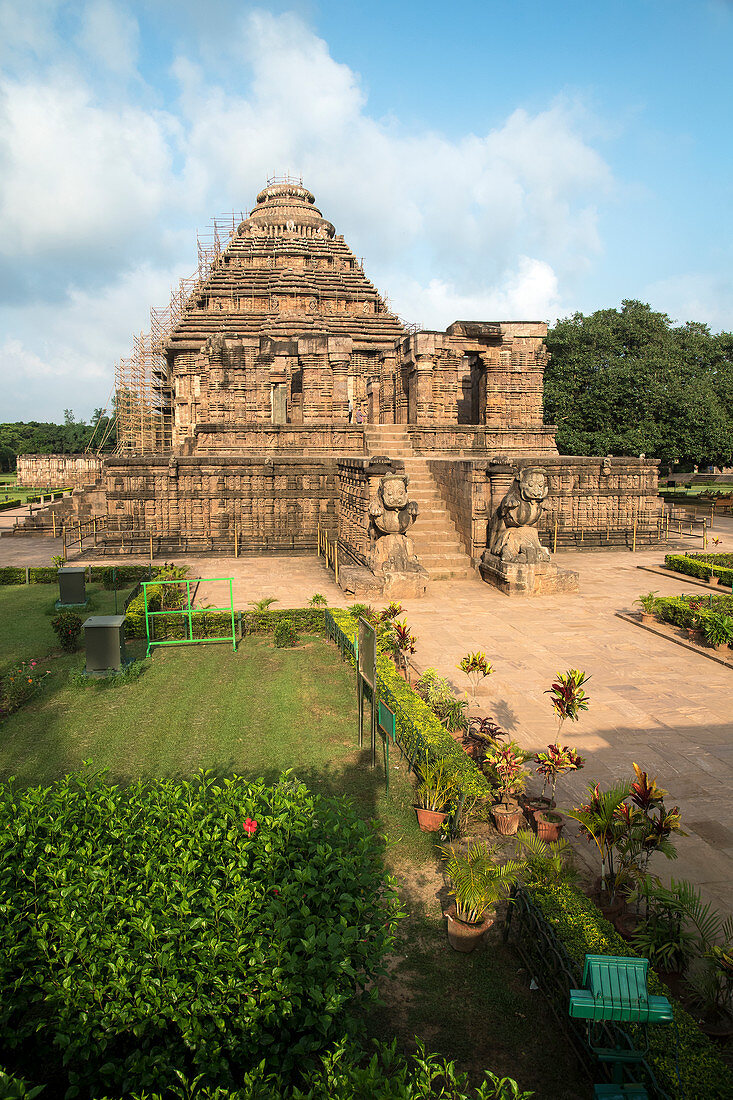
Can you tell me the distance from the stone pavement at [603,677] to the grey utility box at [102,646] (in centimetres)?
358

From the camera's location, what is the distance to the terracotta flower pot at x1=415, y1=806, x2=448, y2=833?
191 inches

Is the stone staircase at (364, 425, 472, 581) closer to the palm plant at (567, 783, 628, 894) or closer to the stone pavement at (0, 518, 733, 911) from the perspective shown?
the stone pavement at (0, 518, 733, 911)

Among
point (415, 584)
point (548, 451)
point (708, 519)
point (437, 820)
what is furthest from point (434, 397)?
point (437, 820)

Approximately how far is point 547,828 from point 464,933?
3.89 ft

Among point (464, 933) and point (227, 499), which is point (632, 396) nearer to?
point (227, 499)

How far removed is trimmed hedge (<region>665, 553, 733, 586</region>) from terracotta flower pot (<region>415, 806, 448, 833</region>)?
985 centimetres

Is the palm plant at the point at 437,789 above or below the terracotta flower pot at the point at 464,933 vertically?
above

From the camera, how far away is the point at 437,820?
15.9 ft

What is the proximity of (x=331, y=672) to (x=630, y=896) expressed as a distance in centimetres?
497

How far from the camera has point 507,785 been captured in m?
4.95

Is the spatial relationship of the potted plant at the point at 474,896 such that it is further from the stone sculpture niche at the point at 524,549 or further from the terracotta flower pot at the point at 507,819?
the stone sculpture niche at the point at 524,549

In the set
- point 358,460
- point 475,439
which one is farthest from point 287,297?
point 358,460

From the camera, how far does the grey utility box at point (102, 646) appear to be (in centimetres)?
797

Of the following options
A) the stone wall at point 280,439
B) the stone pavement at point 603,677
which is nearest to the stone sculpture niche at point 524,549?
the stone pavement at point 603,677
